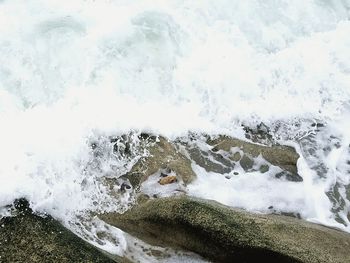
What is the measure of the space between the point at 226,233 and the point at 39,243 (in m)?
1.83

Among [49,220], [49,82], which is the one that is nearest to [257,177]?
[49,220]

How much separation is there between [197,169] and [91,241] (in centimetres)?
181

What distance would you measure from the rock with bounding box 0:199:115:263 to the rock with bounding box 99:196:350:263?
2.45ft

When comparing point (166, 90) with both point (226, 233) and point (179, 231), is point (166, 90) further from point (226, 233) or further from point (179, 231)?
point (226, 233)

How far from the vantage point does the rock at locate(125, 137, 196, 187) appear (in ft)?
19.4

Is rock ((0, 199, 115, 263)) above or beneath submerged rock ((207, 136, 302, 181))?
above

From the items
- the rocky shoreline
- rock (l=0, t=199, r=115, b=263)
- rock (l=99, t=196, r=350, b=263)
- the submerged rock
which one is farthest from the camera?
the submerged rock

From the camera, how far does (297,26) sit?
381 inches

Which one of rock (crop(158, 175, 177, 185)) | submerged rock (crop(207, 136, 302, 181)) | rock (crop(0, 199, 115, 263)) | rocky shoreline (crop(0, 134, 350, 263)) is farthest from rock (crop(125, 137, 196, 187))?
rock (crop(0, 199, 115, 263))

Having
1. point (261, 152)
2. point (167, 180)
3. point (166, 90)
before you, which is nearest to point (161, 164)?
point (167, 180)

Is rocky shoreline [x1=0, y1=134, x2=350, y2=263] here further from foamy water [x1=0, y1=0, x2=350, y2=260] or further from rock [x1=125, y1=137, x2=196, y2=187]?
foamy water [x1=0, y1=0, x2=350, y2=260]

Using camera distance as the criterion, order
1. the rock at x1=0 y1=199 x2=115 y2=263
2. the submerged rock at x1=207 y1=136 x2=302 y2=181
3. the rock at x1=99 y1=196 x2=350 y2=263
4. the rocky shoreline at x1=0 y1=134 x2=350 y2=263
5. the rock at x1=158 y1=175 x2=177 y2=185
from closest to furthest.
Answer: the rock at x1=0 y1=199 x2=115 y2=263
the rocky shoreline at x1=0 y1=134 x2=350 y2=263
the rock at x1=99 y1=196 x2=350 y2=263
the rock at x1=158 y1=175 x2=177 y2=185
the submerged rock at x1=207 y1=136 x2=302 y2=181

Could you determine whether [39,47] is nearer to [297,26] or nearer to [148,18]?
[148,18]

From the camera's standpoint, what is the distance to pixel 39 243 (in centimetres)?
440
